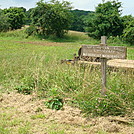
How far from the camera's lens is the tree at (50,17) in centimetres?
2973

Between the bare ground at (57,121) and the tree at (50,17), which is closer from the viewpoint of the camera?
the bare ground at (57,121)

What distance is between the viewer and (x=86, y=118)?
470 centimetres

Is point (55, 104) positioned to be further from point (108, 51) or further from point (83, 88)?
point (108, 51)

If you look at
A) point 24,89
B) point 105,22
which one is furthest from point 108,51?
point 105,22

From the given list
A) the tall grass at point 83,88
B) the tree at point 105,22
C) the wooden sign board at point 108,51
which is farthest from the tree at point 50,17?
the wooden sign board at point 108,51

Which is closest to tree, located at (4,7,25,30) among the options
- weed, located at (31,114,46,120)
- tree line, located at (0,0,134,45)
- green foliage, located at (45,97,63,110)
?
tree line, located at (0,0,134,45)

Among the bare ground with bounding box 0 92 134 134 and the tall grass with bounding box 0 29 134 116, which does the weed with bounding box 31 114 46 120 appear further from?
the tall grass with bounding box 0 29 134 116

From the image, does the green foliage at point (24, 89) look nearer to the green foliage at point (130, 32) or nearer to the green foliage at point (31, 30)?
the green foliage at point (130, 32)

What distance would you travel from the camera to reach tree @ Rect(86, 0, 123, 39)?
2947 centimetres

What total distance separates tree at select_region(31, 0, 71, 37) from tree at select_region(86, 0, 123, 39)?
3.14 meters

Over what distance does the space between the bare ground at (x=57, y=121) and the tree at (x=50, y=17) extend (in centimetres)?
2498

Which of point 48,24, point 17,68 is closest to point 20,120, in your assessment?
point 17,68

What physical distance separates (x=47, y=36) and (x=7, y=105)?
25.9 meters

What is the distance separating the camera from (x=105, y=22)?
97.3 ft
